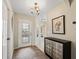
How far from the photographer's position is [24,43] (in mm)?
6684

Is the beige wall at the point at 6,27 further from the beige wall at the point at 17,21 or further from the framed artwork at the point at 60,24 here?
the beige wall at the point at 17,21

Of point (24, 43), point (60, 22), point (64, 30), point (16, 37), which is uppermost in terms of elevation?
point (60, 22)

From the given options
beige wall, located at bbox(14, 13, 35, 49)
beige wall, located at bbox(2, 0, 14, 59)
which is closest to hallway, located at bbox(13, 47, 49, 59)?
beige wall, located at bbox(2, 0, 14, 59)

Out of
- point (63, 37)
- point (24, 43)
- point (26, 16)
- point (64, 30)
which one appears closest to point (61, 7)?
point (64, 30)

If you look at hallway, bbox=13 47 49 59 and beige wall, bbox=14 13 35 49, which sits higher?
beige wall, bbox=14 13 35 49

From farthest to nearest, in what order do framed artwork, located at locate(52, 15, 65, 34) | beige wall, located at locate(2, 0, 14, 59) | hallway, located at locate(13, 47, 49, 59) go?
hallway, located at locate(13, 47, 49, 59) → framed artwork, located at locate(52, 15, 65, 34) → beige wall, located at locate(2, 0, 14, 59)

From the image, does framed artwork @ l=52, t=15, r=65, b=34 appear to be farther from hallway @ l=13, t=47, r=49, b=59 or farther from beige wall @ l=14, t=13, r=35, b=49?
beige wall @ l=14, t=13, r=35, b=49

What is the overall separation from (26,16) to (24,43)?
2180 millimetres

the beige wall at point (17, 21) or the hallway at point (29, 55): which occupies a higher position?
the beige wall at point (17, 21)

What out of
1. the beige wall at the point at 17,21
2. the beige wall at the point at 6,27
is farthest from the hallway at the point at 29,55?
the beige wall at the point at 17,21

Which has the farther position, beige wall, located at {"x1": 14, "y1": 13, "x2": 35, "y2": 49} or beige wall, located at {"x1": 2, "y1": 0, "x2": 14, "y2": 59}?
beige wall, located at {"x1": 14, "y1": 13, "x2": 35, "y2": 49}

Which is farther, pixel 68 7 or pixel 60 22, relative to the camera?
pixel 60 22

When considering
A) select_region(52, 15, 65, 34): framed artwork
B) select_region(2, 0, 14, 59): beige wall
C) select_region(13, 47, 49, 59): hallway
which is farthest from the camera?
select_region(13, 47, 49, 59): hallway

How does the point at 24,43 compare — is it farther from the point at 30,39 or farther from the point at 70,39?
the point at 70,39
